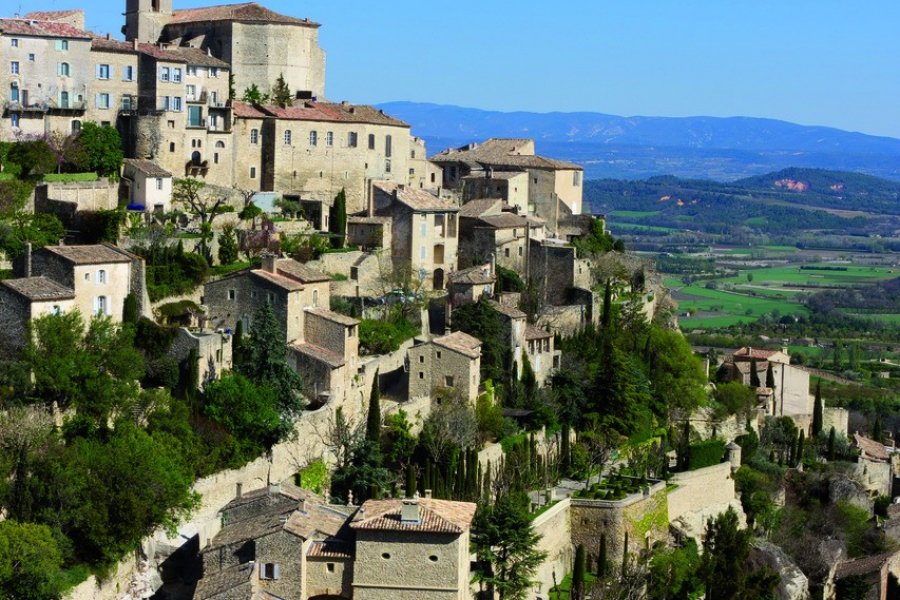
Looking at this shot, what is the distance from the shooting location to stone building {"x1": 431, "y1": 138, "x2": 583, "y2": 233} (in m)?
66.4

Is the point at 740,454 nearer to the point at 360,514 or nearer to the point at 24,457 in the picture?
the point at 360,514

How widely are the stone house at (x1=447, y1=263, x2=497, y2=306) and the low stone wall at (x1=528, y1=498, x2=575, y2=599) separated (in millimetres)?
9401

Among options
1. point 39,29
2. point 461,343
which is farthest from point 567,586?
point 39,29

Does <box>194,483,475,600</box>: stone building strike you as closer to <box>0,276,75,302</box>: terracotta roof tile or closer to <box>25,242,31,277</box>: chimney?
<box>0,276,75,302</box>: terracotta roof tile

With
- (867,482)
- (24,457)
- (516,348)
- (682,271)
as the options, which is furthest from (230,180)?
(682,271)

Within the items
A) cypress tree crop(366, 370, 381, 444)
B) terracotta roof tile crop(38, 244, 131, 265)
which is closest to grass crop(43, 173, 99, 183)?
terracotta roof tile crop(38, 244, 131, 265)

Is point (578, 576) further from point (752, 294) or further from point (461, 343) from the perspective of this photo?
point (752, 294)

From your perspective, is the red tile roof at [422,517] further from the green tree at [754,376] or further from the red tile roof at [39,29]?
the green tree at [754,376]

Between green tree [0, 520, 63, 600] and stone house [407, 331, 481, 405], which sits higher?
stone house [407, 331, 481, 405]

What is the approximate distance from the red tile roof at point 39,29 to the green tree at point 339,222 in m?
9.72

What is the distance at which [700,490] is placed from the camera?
53.7 meters

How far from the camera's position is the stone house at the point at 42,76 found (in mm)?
54000

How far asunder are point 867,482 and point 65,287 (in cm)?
3339

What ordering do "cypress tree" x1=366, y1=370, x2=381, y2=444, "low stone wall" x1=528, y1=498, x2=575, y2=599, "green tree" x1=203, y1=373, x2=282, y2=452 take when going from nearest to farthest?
"green tree" x1=203, y1=373, x2=282, y2=452 < "low stone wall" x1=528, y1=498, x2=575, y2=599 < "cypress tree" x1=366, y1=370, x2=381, y2=444
